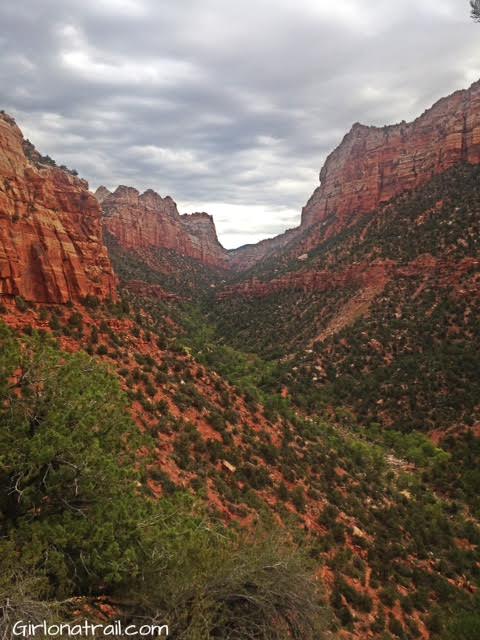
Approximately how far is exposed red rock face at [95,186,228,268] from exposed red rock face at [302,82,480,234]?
4753 centimetres

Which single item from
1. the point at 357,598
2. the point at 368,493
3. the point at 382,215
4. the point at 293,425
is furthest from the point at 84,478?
the point at 382,215

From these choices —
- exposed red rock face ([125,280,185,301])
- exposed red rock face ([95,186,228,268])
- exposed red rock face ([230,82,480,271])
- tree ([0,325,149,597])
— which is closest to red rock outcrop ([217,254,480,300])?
exposed red rock face ([125,280,185,301])

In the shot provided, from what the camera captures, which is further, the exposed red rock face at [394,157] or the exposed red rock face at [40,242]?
the exposed red rock face at [394,157]

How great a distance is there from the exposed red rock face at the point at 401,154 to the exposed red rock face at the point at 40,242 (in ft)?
206

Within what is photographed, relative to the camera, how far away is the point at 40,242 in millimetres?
20703

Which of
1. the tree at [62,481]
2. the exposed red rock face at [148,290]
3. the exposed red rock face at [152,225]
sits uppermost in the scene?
the exposed red rock face at [152,225]

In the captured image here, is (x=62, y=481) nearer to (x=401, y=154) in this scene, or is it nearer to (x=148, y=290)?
(x=148, y=290)

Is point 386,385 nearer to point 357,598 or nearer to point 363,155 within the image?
point 357,598

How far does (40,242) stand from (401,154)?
8843 cm

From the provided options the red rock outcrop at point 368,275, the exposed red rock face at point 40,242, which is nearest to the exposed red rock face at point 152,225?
the red rock outcrop at point 368,275

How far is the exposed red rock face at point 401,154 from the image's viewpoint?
232 ft

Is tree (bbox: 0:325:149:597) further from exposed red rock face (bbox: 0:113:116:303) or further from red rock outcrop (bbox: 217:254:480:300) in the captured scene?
red rock outcrop (bbox: 217:254:480:300)

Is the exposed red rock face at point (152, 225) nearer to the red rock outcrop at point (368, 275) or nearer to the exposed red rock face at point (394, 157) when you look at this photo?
the red rock outcrop at point (368, 275)

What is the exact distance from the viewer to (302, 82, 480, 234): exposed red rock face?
70.7 m
